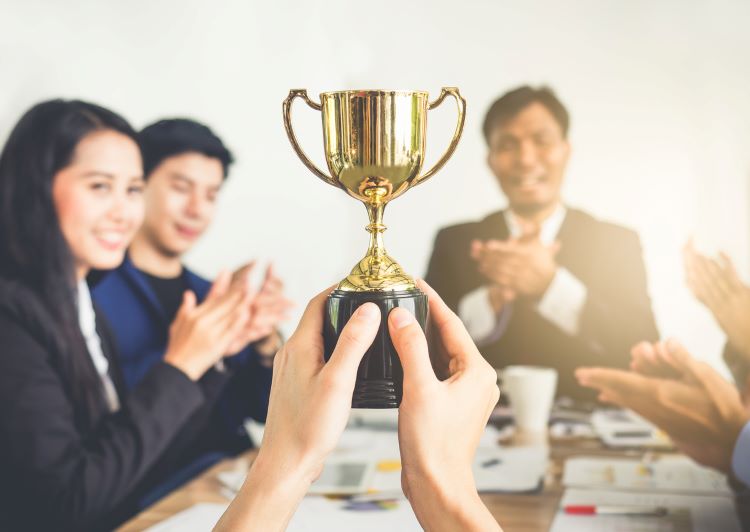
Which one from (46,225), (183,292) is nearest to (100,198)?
(46,225)

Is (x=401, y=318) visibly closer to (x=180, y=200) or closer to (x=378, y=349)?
(x=378, y=349)

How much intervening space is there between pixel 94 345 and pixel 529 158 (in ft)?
4.01

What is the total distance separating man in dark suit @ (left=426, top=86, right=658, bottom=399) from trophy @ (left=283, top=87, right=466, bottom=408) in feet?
4.56

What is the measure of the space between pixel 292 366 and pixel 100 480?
905mm

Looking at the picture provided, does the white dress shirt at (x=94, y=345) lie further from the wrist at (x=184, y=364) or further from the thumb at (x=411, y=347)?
the thumb at (x=411, y=347)

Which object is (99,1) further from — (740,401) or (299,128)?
(740,401)

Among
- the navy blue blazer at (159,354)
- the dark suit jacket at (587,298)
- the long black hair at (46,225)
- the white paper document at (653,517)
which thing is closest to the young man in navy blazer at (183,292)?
the navy blue blazer at (159,354)

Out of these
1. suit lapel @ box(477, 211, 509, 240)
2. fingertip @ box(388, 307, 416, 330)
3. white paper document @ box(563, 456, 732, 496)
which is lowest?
white paper document @ box(563, 456, 732, 496)

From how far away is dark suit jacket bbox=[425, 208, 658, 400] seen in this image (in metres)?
2.29

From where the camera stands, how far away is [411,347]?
834 millimetres

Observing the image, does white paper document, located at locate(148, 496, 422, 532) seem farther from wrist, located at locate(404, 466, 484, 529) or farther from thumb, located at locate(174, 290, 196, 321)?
thumb, located at locate(174, 290, 196, 321)

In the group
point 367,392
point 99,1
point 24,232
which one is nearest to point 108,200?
point 24,232

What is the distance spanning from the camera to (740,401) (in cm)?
189

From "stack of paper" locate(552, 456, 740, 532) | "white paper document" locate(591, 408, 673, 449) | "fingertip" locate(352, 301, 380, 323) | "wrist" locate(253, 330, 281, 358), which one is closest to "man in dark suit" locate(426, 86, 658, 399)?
"white paper document" locate(591, 408, 673, 449)
